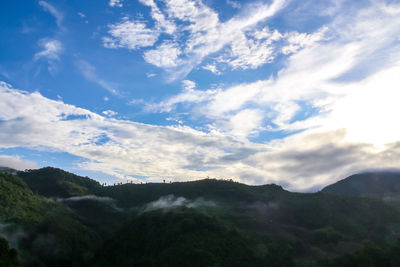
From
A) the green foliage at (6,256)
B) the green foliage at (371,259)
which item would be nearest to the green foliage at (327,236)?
the green foliage at (371,259)

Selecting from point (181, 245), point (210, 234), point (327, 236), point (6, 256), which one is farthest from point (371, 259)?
point (6, 256)

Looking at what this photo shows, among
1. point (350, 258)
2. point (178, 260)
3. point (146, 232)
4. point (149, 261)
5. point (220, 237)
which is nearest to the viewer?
point (350, 258)

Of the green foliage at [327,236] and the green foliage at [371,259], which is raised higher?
the green foliage at [327,236]

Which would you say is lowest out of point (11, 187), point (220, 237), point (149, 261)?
point (149, 261)

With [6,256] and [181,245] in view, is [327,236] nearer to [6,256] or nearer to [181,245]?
[181,245]

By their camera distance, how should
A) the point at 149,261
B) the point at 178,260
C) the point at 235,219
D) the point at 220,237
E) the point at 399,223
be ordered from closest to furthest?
1. the point at 178,260
2. the point at 149,261
3. the point at 220,237
4. the point at 399,223
5. the point at 235,219

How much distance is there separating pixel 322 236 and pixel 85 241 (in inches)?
4562

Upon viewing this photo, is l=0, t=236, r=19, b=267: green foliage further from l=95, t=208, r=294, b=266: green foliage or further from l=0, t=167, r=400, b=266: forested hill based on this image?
l=95, t=208, r=294, b=266: green foliage

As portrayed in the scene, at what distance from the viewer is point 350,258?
95688 millimetres

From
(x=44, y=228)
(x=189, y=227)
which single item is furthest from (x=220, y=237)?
(x=44, y=228)

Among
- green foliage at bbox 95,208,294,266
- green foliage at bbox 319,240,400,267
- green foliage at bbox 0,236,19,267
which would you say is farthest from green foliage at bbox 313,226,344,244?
green foliage at bbox 0,236,19,267

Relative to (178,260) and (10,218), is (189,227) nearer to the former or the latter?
(178,260)

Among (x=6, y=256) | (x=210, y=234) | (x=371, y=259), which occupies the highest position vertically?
(x=210, y=234)

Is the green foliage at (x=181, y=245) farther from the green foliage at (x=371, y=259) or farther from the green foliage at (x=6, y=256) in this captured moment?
the green foliage at (x=6, y=256)
